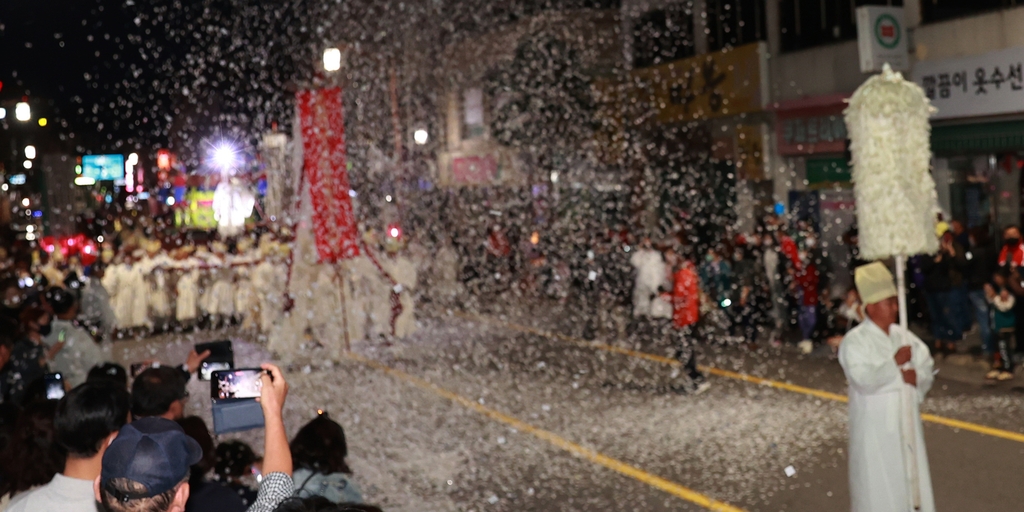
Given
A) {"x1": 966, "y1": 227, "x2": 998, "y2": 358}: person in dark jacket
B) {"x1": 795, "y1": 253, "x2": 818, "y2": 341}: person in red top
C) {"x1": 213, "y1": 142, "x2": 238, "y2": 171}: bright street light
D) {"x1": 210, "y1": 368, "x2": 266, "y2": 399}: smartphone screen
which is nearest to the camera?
{"x1": 210, "y1": 368, "x2": 266, "y2": 399}: smartphone screen

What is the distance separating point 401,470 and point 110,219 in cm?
3584

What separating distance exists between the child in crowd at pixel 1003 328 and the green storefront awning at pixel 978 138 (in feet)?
16.9

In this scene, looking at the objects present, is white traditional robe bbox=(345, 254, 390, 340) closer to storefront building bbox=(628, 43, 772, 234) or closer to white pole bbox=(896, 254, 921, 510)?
storefront building bbox=(628, 43, 772, 234)

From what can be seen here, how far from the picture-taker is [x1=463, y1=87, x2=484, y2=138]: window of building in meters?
33.0

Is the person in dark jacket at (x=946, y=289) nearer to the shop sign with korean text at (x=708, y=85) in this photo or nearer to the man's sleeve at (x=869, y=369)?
the man's sleeve at (x=869, y=369)

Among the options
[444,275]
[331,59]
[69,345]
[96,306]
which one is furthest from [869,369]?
[444,275]

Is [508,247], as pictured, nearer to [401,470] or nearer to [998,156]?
[998,156]

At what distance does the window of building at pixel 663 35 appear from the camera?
23220 millimetres

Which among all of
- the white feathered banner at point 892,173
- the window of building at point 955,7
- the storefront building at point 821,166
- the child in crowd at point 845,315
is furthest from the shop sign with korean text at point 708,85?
the white feathered banner at point 892,173

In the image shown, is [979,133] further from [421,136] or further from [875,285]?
[421,136]

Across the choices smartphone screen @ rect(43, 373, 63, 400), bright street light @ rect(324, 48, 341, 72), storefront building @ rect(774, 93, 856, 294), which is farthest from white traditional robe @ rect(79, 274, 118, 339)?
storefront building @ rect(774, 93, 856, 294)

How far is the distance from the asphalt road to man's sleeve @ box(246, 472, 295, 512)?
4103mm

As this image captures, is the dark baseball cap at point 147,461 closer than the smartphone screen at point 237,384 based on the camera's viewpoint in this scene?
Yes

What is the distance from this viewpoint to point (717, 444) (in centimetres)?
811
